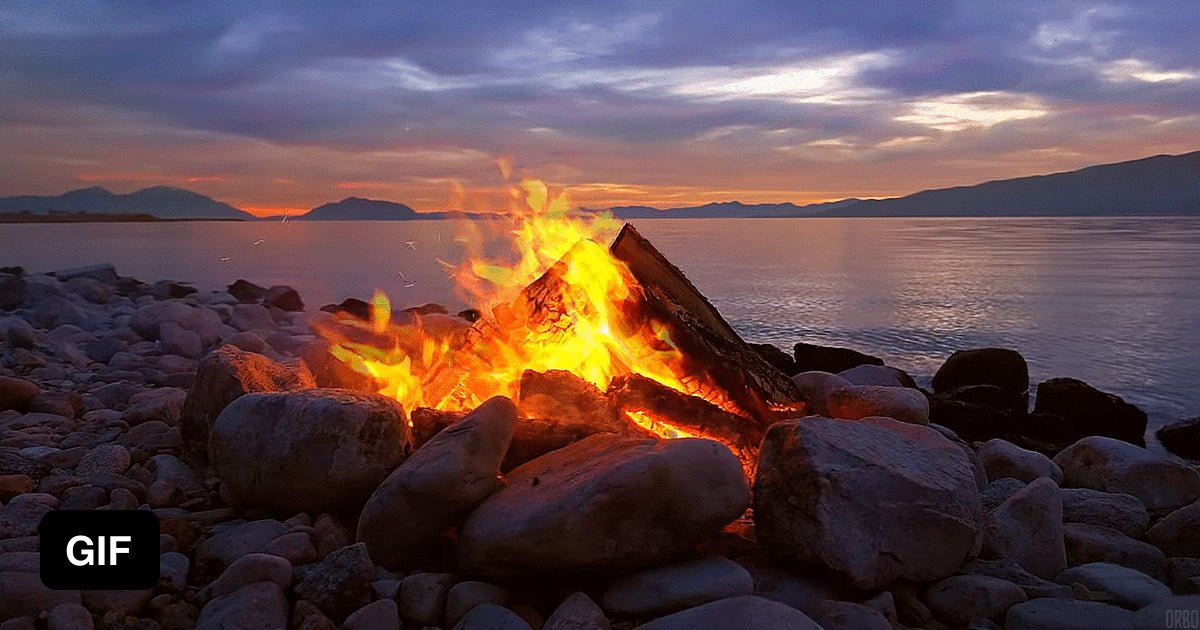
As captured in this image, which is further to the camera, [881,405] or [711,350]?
[881,405]

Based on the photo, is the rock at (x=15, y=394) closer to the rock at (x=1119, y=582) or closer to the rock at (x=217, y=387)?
the rock at (x=217, y=387)

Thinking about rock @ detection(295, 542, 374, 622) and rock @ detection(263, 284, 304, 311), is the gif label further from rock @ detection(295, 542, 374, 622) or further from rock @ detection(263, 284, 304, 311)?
rock @ detection(263, 284, 304, 311)

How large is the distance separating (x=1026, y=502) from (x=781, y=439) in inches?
68.5

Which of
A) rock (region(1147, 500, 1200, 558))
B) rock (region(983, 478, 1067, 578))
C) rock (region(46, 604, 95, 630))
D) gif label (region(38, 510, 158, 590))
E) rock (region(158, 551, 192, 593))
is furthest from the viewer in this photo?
rock (region(1147, 500, 1200, 558))

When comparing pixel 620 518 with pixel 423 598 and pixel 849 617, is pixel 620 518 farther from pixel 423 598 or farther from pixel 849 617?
pixel 849 617

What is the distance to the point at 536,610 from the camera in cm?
414

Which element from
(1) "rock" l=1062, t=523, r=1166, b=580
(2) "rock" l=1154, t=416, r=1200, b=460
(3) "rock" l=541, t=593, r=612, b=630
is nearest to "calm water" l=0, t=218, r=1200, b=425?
(2) "rock" l=1154, t=416, r=1200, b=460

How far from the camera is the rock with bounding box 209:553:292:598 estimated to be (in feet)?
13.4

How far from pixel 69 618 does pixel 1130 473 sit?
24.0ft

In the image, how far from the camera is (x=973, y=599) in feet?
13.8

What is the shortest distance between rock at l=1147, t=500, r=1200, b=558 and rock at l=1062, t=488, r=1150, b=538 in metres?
0.13

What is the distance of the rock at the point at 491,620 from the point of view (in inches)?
150

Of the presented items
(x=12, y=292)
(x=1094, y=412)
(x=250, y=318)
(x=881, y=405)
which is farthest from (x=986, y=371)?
(x=12, y=292)

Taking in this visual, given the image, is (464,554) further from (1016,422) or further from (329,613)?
(1016,422)
